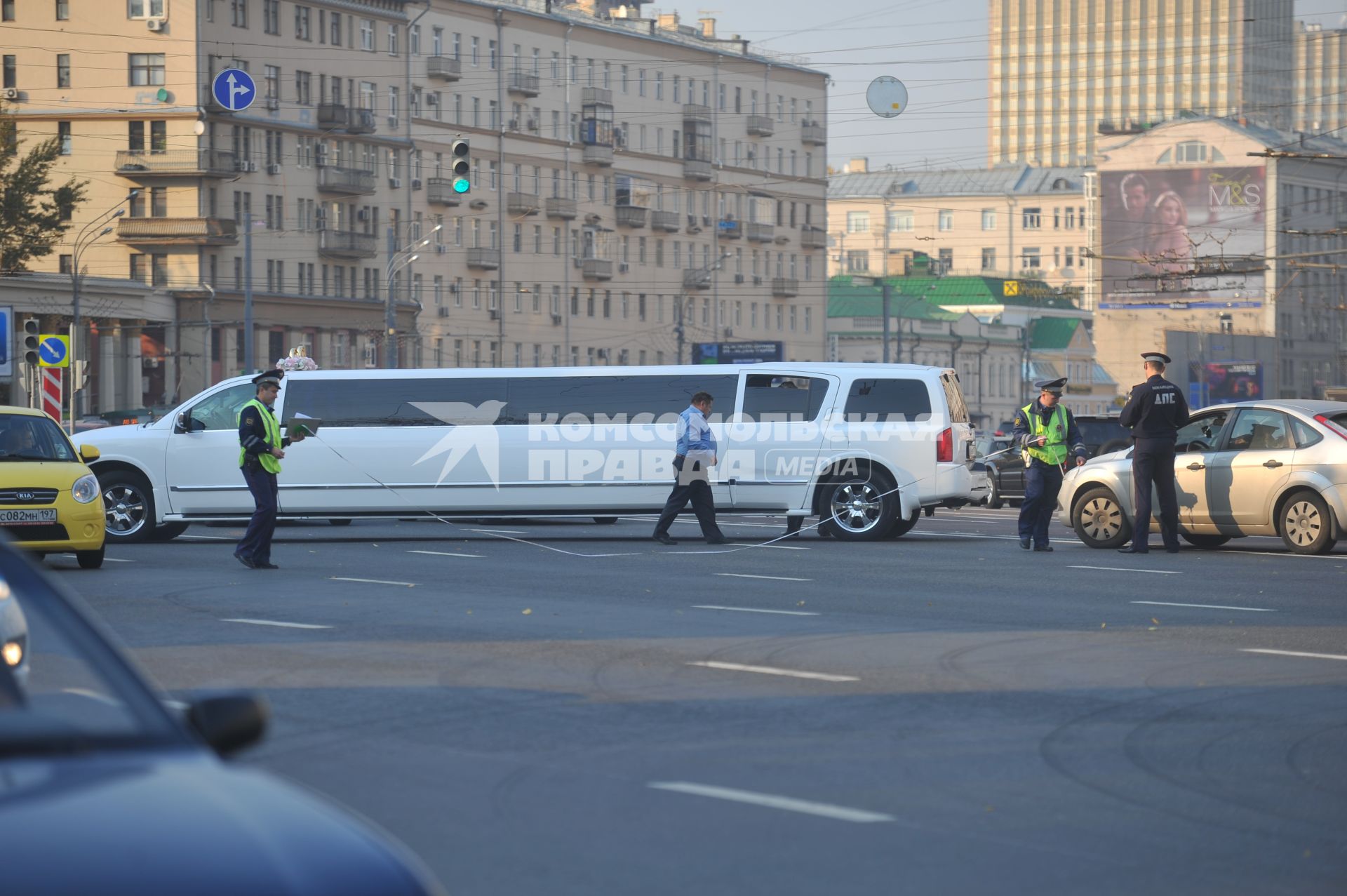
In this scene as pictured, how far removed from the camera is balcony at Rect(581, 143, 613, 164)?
343 ft

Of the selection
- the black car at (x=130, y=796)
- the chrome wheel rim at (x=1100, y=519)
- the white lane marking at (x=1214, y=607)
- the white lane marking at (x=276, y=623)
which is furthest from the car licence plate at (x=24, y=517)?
the black car at (x=130, y=796)

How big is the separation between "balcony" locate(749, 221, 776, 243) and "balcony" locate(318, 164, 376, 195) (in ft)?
105

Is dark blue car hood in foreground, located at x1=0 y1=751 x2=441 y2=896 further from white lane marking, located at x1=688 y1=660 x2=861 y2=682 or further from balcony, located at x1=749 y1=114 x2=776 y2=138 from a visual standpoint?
balcony, located at x1=749 y1=114 x2=776 y2=138

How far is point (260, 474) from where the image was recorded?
18.8 metres

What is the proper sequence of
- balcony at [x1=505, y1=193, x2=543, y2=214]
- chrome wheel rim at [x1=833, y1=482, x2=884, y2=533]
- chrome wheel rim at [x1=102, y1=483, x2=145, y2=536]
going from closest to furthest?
chrome wheel rim at [x1=102, y1=483, x2=145, y2=536] → chrome wheel rim at [x1=833, y1=482, x2=884, y2=533] → balcony at [x1=505, y1=193, x2=543, y2=214]

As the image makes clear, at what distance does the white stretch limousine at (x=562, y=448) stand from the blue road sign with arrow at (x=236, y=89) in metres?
41.7

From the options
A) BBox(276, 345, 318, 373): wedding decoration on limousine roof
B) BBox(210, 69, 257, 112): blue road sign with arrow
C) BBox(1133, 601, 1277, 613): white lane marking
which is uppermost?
BBox(210, 69, 257, 112): blue road sign with arrow

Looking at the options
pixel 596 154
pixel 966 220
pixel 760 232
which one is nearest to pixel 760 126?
pixel 760 232

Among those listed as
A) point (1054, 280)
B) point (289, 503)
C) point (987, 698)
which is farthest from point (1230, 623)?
point (1054, 280)

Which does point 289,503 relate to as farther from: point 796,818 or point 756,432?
point 796,818

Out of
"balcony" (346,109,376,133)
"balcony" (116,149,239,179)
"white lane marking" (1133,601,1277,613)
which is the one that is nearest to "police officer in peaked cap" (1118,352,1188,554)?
"white lane marking" (1133,601,1277,613)

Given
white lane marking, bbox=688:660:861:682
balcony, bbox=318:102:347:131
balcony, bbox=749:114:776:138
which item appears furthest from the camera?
balcony, bbox=749:114:776:138

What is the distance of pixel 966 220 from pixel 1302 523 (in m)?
155

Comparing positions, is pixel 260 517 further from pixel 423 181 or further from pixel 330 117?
pixel 423 181
